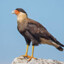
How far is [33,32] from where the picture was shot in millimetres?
6945

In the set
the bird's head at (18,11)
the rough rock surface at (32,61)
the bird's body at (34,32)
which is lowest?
the rough rock surface at (32,61)

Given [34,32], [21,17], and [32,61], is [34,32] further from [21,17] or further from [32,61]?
[32,61]

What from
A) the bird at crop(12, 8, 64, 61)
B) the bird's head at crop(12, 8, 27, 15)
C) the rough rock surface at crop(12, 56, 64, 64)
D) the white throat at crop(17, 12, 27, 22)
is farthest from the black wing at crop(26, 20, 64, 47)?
the rough rock surface at crop(12, 56, 64, 64)

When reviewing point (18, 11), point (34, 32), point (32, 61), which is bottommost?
point (32, 61)

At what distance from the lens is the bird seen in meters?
6.92

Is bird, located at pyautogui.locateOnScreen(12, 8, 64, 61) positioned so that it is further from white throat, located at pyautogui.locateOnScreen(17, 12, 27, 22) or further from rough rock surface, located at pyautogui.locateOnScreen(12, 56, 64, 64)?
rough rock surface, located at pyautogui.locateOnScreen(12, 56, 64, 64)

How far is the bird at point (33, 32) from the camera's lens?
6.92 metres

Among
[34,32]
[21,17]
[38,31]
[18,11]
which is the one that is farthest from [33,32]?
[18,11]

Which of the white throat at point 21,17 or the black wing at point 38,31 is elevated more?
the white throat at point 21,17

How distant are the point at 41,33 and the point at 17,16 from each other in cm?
100

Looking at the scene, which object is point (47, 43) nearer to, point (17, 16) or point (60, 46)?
point (60, 46)

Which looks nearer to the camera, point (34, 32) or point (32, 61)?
point (32, 61)

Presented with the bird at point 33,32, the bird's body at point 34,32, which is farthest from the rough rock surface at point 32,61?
the bird's body at point 34,32

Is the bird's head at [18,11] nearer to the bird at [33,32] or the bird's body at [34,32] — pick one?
the bird at [33,32]
